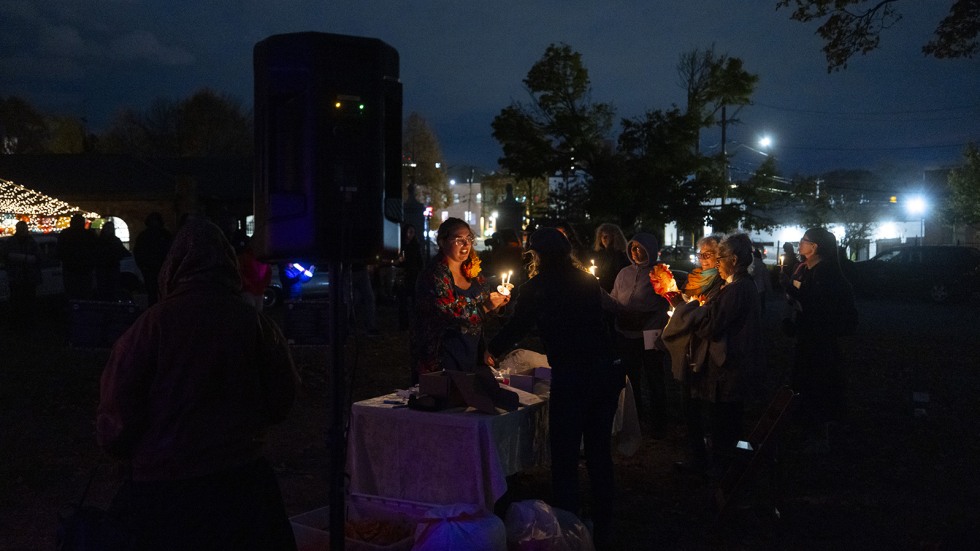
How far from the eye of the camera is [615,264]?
27.2 feet

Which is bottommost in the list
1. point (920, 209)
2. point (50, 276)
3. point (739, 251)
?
point (50, 276)

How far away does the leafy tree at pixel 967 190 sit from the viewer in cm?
4150

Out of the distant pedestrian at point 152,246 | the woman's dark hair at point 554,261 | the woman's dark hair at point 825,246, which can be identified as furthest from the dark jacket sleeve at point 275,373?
the distant pedestrian at point 152,246

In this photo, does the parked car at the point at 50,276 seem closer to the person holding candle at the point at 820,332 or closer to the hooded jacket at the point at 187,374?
the person holding candle at the point at 820,332

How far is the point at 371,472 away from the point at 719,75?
28.1m

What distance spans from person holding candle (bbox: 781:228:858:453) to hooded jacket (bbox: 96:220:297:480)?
18.4 feet

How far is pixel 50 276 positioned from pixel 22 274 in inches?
148

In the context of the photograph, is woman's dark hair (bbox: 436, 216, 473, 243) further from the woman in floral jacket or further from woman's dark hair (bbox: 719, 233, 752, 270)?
woman's dark hair (bbox: 719, 233, 752, 270)

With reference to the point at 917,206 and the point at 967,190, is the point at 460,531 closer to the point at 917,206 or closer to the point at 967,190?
the point at 967,190

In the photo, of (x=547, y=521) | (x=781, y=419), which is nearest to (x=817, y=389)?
(x=781, y=419)

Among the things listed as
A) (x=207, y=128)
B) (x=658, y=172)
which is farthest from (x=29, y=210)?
(x=207, y=128)

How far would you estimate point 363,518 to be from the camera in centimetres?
495

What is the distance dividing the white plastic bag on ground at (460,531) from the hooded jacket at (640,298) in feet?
11.3

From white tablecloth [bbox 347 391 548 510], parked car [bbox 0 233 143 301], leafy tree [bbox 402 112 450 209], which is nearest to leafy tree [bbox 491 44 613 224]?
parked car [bbox 0 233 143 301]
